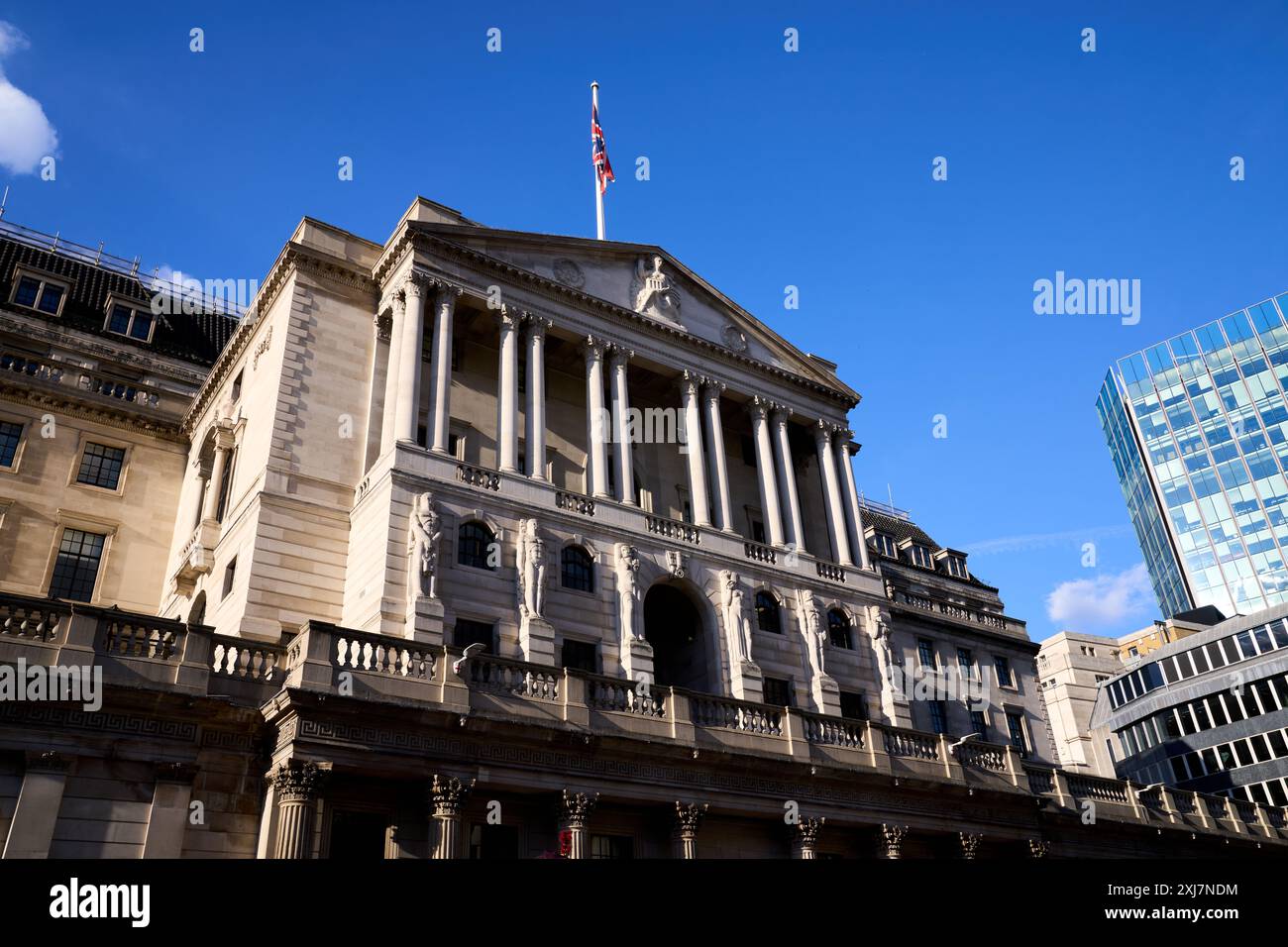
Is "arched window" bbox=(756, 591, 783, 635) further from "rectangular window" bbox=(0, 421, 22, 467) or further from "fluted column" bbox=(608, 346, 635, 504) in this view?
"rectangular window" bbox=(0, 421, 22, 467)

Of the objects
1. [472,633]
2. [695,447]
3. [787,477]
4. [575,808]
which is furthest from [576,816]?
[787,477]

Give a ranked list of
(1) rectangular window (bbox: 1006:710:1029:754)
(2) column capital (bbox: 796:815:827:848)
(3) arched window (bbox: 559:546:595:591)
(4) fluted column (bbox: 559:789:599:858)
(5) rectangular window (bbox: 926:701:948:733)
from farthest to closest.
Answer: (1) rectangular window (bbox: 1006:710:1029:754) < (5) rectangular window (bbox: 926:701:948:733) < (3) arched window (bbox: 559:546:595:591) < (2) column capital (bbox: 796:815:827:848) < (4) fluted column (bbox: 559:789:599:858)

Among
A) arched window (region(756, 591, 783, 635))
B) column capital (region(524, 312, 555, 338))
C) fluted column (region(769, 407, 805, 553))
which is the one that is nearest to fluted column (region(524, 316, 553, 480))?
column capital (region(524, 312, 555, 338))

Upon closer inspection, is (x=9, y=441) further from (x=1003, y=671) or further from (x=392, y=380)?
(x=1003, y=671)

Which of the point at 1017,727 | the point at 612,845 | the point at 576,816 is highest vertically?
the point at 1017,727

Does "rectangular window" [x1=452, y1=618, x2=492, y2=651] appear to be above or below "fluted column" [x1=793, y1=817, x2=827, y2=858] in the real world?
above

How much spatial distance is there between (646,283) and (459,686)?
2406 cm

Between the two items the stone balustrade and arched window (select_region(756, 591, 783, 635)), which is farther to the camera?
arched window (select_region(756, 591, 783, 635))

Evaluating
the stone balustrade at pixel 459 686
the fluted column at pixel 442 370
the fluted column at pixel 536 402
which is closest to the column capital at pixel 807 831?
the stone balustrade at pixel 459 686

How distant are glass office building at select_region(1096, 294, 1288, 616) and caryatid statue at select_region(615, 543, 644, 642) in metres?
107

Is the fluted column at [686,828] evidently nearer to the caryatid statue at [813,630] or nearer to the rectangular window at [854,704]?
the caryatid statue at [813,630]

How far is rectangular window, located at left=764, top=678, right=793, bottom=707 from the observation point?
37219 mm

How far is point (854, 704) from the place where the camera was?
129 ft
